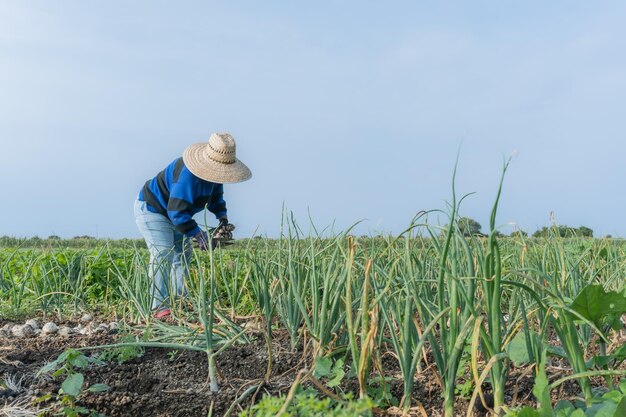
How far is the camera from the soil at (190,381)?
2.05 m

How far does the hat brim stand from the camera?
5859 mm

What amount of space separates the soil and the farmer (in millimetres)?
2706

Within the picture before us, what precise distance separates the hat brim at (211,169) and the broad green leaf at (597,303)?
14.5ft

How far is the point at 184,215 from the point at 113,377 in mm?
3309

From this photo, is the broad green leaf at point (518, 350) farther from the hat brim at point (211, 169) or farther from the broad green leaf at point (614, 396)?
the hat brim at point (211, 169)

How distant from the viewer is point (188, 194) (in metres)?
5.83

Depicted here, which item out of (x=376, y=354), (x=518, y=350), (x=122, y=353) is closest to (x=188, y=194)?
(x=122, y=353)

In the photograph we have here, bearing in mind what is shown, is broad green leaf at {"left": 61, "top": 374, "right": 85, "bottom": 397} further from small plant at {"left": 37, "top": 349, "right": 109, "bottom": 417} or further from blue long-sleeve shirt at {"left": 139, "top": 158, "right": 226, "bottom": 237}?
blue long-sleeve shirt at {"left": 139, "top": 158, "right": 226, "bottom": 237}

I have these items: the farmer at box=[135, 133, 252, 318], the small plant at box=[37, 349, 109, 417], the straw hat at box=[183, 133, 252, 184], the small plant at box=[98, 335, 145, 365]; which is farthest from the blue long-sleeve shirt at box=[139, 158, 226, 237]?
the small plant at box=[37, 349, 109, 417]

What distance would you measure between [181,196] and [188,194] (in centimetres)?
7

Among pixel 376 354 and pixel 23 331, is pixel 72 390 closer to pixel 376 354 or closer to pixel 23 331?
pixel 376 354

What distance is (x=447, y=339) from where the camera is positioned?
1834 millimetres

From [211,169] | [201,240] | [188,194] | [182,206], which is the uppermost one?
[211,169]

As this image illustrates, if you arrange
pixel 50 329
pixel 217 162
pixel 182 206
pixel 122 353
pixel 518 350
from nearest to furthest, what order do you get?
pixel 518 350
pixel 122 353
pixel 50 329
pixel 182 206
pixel 217 162
